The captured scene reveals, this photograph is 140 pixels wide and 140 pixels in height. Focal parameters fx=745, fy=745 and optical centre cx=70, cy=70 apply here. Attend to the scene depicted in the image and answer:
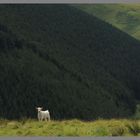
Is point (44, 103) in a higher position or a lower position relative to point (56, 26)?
lower

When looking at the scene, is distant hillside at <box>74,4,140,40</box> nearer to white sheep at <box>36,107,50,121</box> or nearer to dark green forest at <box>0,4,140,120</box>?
dark green forest at <box>0,4,140,120</box>

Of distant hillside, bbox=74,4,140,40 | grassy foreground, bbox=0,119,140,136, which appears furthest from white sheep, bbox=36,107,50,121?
distant hillside, bbox=74,4,140,40

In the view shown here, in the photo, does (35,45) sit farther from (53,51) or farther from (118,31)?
(118,31)

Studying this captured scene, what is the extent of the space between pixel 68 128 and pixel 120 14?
11.8 ft

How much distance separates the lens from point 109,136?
18344 millimetres

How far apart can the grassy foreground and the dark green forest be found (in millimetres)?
275

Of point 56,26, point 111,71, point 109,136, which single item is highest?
point 56,26

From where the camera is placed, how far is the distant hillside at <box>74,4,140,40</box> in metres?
19.4

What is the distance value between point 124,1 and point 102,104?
2708 millimetres

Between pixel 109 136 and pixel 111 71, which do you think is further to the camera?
pixel 111 71

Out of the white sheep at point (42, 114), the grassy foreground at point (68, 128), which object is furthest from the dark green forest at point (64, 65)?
the grassy foreground at point (68, 128)

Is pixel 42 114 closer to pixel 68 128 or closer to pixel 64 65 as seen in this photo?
pixel 68 128

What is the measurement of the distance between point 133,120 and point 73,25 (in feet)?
10.2

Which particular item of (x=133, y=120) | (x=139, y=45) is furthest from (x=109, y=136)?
(x=139, y=45)
